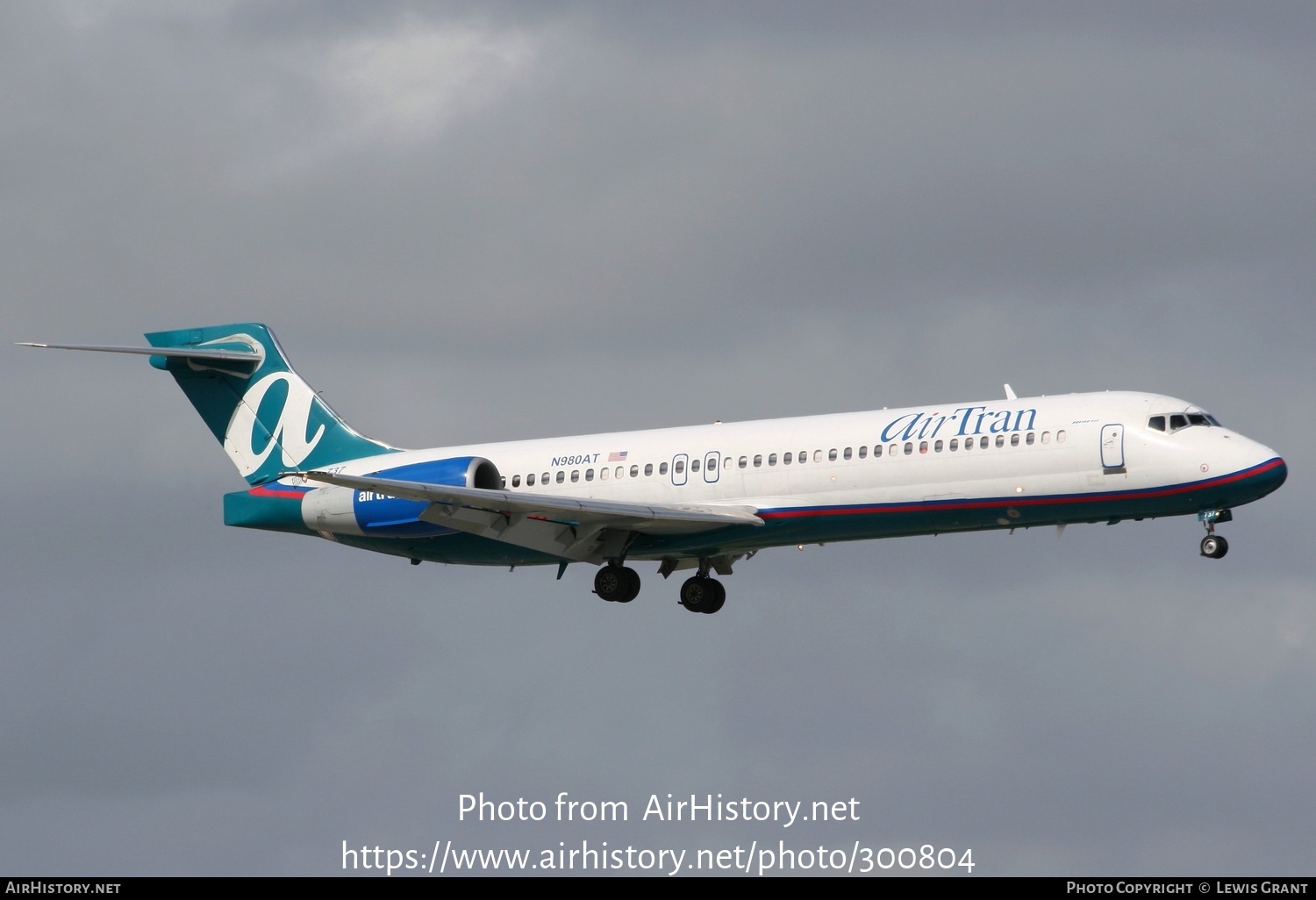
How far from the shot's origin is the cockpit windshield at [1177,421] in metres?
38.2

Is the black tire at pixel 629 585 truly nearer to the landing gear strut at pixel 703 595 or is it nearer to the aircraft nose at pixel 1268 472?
the landing gear strut at pixel 703 595

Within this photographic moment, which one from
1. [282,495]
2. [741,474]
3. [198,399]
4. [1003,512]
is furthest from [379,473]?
[1003,512]

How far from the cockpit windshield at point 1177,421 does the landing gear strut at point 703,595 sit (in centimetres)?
1093

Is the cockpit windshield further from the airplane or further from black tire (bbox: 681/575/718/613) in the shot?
black tire (bbox: 681/575/718/613)

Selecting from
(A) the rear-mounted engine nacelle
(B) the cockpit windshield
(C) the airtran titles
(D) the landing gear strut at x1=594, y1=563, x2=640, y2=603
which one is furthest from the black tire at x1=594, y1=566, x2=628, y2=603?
(B) the cockpit windshield

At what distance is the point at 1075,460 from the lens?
38219mm

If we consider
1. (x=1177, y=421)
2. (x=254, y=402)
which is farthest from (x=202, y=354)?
(x=1177, y=421)

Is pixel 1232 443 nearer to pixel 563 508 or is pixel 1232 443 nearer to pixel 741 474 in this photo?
pixel 741 474

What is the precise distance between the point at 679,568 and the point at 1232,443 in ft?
41.8

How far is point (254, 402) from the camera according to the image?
47.6m

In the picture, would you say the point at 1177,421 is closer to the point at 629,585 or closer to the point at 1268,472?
the point at 1268,472

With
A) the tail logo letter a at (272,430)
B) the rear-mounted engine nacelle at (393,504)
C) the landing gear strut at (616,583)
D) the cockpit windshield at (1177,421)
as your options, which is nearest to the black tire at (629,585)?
the landing gear strut at (616,583)

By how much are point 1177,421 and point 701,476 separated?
9387 mm

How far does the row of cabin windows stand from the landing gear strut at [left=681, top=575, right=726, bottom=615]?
11.7 feet
